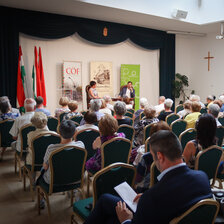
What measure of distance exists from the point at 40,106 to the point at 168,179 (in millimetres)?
4739

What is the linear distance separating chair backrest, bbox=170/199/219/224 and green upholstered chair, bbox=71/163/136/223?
0.71 meters

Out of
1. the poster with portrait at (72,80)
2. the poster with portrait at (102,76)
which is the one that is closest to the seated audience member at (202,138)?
the poster with portrait at (72,80)

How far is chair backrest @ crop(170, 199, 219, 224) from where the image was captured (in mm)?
1418

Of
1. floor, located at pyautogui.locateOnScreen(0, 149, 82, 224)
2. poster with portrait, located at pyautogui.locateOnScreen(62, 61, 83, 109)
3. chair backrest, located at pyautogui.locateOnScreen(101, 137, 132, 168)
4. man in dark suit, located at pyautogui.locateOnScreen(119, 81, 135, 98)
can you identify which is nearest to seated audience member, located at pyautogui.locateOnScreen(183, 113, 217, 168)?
chair backrest, located at pyautogui.locateOnScreen(101, 137, 132, 168)

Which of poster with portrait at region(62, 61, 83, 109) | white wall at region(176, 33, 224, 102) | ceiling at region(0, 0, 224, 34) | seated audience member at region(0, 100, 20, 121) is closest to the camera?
seated audience member at region(0, 100, 20, 121)

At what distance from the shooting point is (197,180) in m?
1.52

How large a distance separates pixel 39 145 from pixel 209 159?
2.08 m

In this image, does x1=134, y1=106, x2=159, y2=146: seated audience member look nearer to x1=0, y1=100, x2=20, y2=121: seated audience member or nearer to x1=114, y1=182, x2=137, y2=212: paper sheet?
x1=114, y1=182, x2=137, y2=212: paper sheet

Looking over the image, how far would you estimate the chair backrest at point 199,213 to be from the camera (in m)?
1.42

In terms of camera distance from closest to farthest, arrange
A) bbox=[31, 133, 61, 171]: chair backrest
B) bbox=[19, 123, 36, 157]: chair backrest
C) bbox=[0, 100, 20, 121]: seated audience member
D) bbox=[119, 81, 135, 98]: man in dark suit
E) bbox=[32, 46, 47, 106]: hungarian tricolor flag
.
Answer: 1. bbox=[31, 133, 61, 171]: chair backrest
2. bbox=[19, 123, 36, 157]: chair backrest
3. bbox=[0, 100, 20, 121]: seated audience member
4. bbox=[32, 46, 47, 106]: hungarian tricolor flag
5. bbox=[119, 81, 135, 98]: man in dark suit

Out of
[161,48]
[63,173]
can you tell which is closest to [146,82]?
[161,48]

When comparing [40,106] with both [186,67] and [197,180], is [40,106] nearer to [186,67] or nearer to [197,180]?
[197,180]

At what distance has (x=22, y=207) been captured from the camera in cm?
312

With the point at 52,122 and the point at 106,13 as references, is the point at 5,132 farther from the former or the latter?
the point at 106,13
